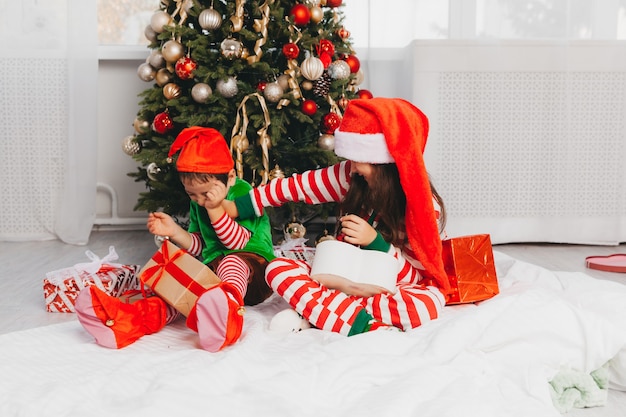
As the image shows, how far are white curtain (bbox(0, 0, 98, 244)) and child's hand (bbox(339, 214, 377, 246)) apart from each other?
1.67 meters

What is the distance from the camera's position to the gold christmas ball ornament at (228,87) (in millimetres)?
2164

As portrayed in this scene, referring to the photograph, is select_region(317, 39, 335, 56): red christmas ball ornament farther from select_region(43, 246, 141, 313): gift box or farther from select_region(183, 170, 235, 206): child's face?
select_region(43, 246, 141, 313): gift box

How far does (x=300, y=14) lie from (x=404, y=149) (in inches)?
36.6

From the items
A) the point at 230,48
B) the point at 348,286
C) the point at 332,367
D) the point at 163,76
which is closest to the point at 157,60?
the point at 163,76

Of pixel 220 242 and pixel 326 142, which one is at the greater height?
pixel 326 142

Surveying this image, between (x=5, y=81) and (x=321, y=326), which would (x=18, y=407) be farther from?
(x=5, y=81)

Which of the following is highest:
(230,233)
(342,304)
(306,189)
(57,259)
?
(306,189)

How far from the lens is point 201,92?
2.16 meters

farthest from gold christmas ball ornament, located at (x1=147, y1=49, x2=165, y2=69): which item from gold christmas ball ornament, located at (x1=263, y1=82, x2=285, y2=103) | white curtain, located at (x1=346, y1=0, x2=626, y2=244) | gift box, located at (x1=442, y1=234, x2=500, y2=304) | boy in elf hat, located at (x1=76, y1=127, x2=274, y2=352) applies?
gift box, located at (x1=442, y1=234, x2=500, y2=304)

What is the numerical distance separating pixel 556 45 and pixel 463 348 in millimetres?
1778

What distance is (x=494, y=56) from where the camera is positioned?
273 centimetres

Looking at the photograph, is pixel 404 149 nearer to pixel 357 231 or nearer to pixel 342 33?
pixel 357 231

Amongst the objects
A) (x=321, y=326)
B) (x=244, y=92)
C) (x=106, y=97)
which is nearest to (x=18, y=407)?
(x=321, y=326)

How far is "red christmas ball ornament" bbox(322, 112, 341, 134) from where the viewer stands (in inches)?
88.4
